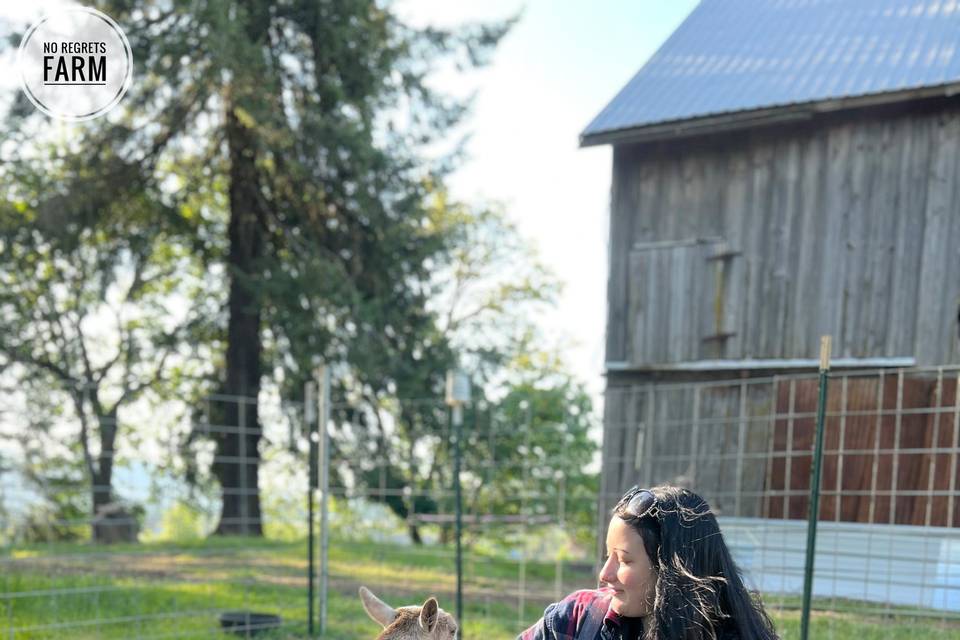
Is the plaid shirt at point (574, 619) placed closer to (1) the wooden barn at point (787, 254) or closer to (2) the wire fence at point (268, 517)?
(2) the wire fence at point (268, 517)

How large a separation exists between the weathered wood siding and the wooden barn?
0.07 feet

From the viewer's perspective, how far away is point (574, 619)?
3480 mm

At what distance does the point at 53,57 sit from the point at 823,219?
9.95m

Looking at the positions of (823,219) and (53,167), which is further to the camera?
(53,167)

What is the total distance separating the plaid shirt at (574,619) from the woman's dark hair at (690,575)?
0.12 metres

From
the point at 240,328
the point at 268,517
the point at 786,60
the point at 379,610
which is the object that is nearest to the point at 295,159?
the point at 240,328

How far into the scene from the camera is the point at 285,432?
1950cm

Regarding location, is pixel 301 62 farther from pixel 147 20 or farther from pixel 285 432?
pixel 285 432

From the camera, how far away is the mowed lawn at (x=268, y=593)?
8156mm

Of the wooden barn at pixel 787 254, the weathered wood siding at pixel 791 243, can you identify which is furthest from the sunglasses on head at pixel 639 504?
the weathered wood siding at pixel 791 243

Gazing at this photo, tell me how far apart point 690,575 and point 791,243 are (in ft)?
30.9

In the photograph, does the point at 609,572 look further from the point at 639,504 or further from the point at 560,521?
the point at 560,521

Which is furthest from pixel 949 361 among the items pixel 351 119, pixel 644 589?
pixel 351 119

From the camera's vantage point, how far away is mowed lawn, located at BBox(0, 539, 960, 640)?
321 inches
